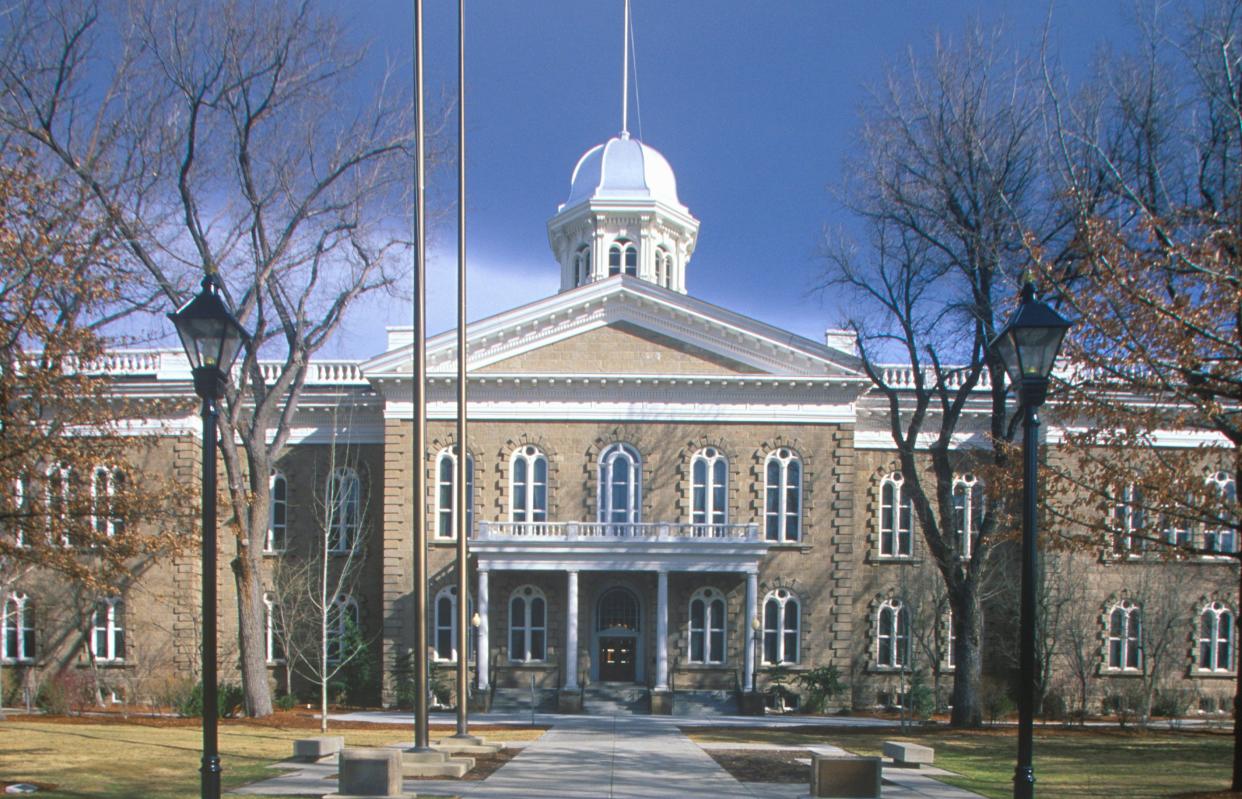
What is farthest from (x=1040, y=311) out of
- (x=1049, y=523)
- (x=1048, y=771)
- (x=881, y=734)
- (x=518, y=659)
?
(x=518, y=659)

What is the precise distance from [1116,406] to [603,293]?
21817 millimetres

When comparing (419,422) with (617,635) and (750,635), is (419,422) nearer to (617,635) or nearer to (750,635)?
(750,635)

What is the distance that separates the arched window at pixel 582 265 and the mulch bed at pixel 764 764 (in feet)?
88.2

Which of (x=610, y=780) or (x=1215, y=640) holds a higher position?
(x=610, y=780)

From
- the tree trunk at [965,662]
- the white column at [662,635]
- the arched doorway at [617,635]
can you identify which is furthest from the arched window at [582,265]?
the tree trunk at [965,662]

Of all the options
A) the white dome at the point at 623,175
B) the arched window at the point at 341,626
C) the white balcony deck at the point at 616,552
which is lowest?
the arched window at the point at 341,626

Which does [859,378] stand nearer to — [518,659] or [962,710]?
[962,710]

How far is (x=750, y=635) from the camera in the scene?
3447cm

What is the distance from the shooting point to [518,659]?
119ft

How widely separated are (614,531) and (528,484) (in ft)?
11.1

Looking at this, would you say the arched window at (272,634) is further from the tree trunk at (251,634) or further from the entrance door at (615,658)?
the entrance door at (615,658)

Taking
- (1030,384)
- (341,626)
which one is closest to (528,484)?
(341,626)

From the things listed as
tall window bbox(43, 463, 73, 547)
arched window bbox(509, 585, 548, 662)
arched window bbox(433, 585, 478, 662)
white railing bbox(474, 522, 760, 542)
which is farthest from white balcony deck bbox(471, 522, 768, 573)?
tall window bbox(43, 463, 73, 547)

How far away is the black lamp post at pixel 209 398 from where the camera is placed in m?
10.8
